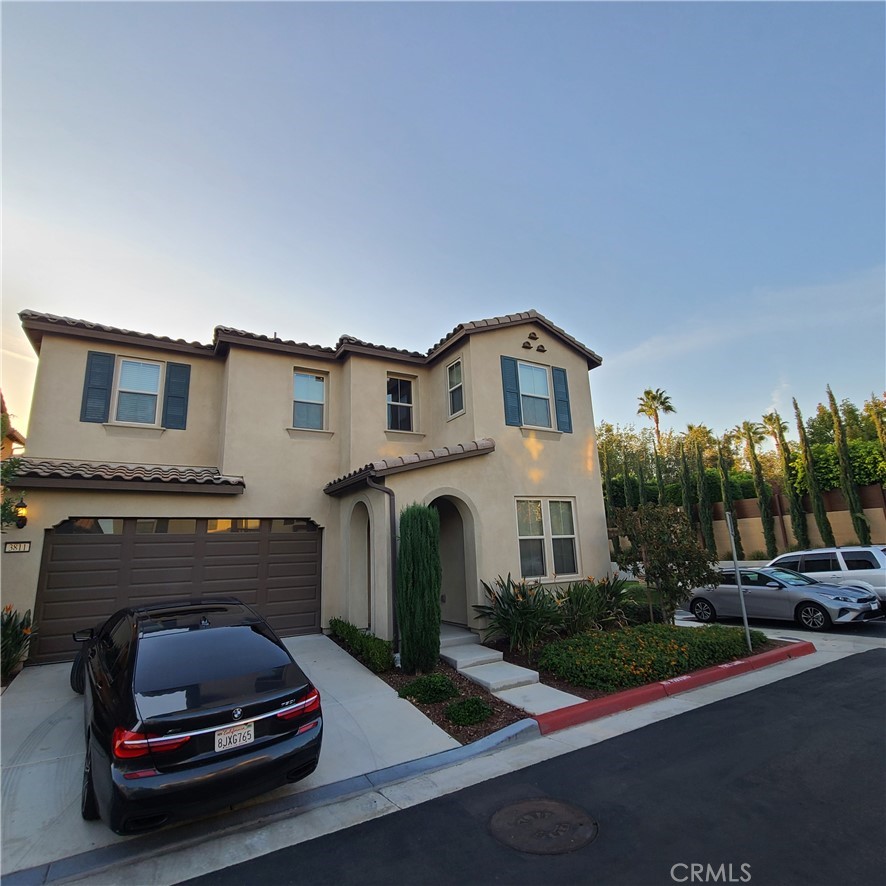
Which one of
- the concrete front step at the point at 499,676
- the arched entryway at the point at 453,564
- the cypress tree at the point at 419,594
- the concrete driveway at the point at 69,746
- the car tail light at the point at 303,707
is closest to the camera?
the concrete driveway at the point at 69,746

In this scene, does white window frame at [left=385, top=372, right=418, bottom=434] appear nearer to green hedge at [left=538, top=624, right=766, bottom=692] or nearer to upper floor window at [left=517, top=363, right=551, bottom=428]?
upper floor window at [left=517, top=363, right=551, bottom=428]

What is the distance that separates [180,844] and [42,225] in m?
9.54

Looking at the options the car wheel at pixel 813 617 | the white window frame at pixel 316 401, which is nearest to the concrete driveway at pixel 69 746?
the white window frame at pixel 316 401

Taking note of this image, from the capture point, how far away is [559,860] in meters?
3.32

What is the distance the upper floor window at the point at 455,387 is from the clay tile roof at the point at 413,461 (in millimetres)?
1406

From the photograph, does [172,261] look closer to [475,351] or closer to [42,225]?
[42,225]

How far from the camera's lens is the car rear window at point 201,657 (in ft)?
12.5

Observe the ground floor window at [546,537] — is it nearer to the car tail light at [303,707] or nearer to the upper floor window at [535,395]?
the upper floor window at [535,395]

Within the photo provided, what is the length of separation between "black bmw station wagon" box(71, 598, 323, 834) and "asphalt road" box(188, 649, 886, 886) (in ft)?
1.84

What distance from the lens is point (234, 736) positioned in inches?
144

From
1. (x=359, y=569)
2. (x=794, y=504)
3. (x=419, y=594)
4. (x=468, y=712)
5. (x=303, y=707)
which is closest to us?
(x=303, y=707)

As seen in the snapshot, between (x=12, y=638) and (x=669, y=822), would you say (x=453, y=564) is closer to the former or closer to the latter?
(x=669, y=822)

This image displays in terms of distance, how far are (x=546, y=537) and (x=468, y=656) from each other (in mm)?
3484

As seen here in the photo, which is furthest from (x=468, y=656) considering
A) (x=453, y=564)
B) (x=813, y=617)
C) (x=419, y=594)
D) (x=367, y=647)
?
(x=813, y=617)
